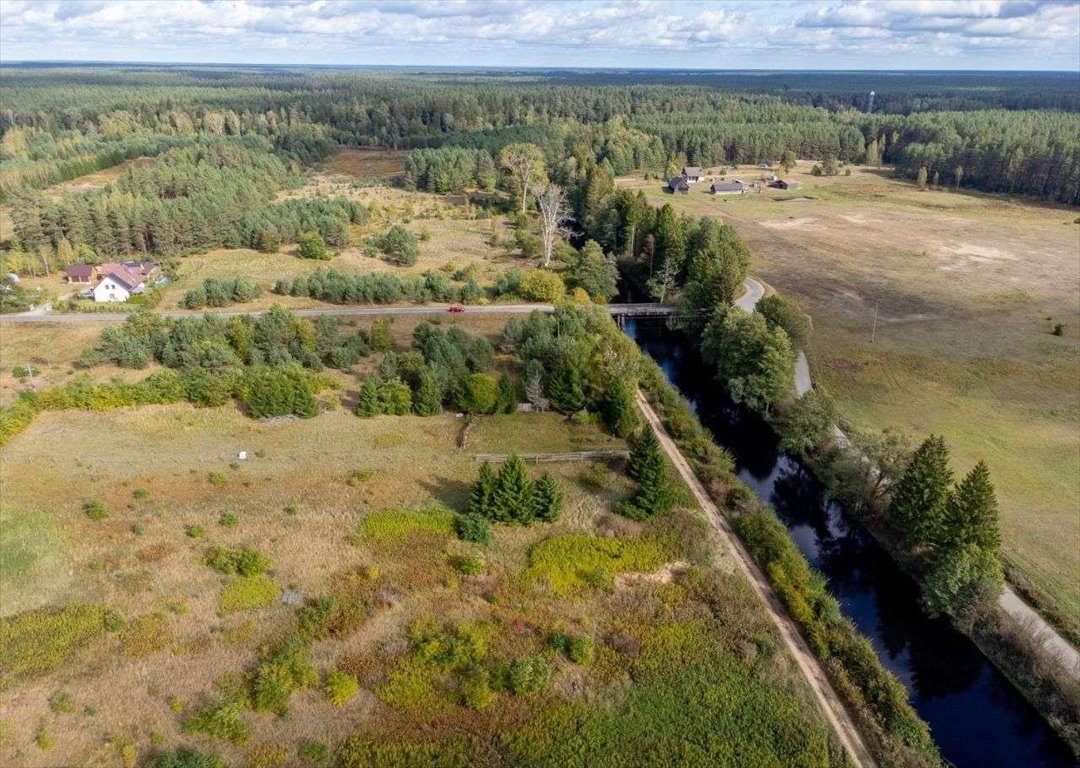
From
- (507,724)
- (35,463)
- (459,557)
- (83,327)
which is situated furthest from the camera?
(83,327)

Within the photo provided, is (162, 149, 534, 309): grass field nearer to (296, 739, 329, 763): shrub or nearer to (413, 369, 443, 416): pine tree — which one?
(413, 369, 443, 416): pine tree

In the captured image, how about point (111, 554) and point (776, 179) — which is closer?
point (111, 554)

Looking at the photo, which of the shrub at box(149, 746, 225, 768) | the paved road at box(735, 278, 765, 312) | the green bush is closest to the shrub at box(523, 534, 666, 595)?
the green bush

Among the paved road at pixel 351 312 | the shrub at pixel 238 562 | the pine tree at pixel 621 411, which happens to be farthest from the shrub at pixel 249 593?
the paved road at pixel 351 312

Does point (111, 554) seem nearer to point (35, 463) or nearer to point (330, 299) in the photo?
point (35, 463)

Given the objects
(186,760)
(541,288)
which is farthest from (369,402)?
(541,288)

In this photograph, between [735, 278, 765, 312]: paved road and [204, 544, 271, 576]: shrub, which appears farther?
[735, 278, 765, 312]: paved road

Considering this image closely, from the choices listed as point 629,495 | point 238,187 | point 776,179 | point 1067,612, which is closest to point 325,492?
point 629,495
